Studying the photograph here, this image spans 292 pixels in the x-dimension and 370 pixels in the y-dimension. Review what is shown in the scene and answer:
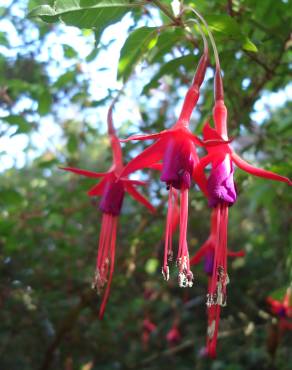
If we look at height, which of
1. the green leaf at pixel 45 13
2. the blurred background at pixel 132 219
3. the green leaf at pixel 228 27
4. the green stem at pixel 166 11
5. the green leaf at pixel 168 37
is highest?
the green leaf at pixel 45 13

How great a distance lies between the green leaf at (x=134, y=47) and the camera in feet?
3.34

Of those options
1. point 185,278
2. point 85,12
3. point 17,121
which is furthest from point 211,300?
point 17,121

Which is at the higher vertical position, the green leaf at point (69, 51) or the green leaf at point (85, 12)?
the green leaf at point (85, 12)

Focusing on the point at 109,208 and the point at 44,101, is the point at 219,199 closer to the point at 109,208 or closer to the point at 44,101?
the point at 109,208

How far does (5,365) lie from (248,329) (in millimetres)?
1010

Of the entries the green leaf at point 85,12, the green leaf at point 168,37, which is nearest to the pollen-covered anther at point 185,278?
the green leaf at point 85,12

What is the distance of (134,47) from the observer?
106cm

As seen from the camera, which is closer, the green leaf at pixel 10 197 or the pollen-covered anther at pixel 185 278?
the pollen-covered anther at pixel 185 278

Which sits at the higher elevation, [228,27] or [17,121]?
[228,27]

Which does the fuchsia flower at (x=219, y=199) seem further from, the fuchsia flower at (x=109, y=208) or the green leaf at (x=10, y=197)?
Result: the green leaf at (x=10, y=197)

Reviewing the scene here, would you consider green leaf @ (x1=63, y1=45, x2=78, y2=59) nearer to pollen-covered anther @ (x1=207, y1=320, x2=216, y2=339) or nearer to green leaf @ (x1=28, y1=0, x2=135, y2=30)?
green leaf @ (x1=28, y1=0, x2=135, y2=30)

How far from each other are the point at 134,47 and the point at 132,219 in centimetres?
134

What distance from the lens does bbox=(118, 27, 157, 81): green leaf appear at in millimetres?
1017

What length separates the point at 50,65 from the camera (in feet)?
6.70
